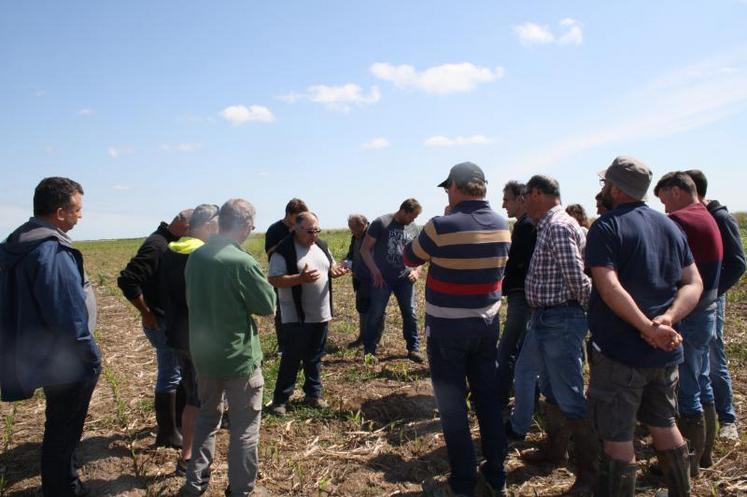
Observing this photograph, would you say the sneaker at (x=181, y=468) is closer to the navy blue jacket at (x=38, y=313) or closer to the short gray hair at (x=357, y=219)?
the navy blue jacket at (x=38, y=313)

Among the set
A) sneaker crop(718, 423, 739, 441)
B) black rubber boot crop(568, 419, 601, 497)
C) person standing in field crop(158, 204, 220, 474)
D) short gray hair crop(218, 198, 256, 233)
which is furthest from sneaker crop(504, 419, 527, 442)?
short gray hair crop(218, 198, 256, 233)

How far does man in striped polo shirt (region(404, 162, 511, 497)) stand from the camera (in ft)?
12.4

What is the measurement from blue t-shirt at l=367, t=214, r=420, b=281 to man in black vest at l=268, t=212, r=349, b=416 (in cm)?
169

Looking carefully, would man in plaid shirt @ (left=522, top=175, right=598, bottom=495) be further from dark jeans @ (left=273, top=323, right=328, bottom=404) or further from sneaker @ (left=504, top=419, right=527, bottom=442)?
dark jeans @ (left=273, top=323, right=328, bottom=404)

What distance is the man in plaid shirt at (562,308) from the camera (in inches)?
156

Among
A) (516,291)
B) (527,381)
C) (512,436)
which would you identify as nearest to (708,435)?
(527,381)

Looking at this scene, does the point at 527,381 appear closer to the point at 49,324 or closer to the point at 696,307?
the point at 696,307

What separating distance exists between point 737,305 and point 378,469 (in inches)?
374

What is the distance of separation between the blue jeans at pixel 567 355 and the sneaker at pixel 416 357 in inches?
137

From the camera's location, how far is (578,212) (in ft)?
19.7

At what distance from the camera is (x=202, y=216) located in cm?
A: 414

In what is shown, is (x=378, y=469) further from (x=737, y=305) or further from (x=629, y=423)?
(x=737, y=305)

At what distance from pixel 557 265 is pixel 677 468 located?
1578 mm

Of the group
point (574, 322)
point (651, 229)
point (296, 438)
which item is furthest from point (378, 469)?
point (651, 229)
